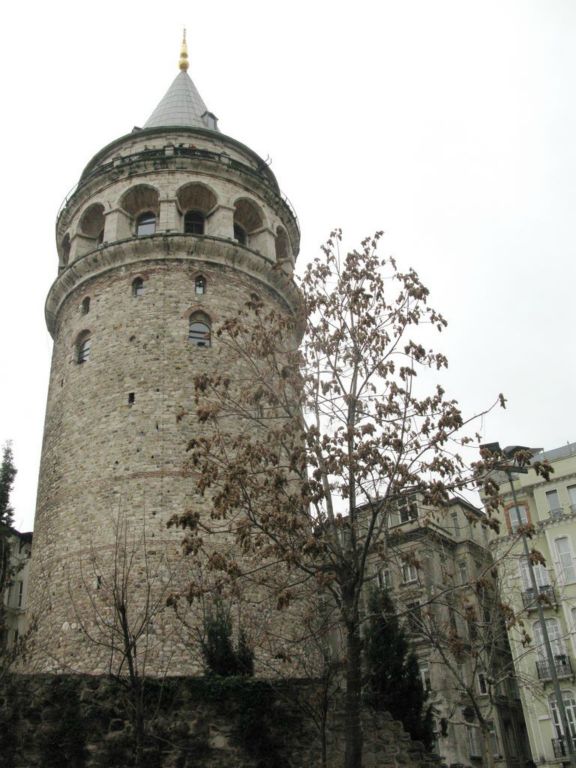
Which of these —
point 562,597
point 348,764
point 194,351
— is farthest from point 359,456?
point 562,597

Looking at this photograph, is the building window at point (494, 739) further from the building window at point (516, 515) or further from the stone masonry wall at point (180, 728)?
the stone masonry wall at point (180, 728)

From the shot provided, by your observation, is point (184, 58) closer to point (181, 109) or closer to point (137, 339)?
point (181, 109)

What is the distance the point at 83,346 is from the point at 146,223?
514 centimetres

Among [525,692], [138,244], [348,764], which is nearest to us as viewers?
[348,764]

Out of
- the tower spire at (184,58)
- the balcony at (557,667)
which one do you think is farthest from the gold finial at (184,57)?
the balcony at (557,667)

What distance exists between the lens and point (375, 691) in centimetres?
1888

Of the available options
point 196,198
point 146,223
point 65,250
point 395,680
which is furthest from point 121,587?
point 65,250

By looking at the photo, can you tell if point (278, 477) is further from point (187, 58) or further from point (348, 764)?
point (187, 58)

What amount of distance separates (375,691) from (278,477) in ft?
31.2

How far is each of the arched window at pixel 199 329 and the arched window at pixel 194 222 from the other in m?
4.26

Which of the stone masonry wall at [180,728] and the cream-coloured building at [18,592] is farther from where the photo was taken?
the cream-coloured building at [18,592]

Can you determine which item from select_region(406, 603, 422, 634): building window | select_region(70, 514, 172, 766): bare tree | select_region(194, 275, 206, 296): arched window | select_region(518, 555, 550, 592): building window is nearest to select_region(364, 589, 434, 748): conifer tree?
select_region(406, 603, 422, 634): building window

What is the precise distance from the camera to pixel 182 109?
31.9 meters

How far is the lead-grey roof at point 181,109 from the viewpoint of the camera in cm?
3075
